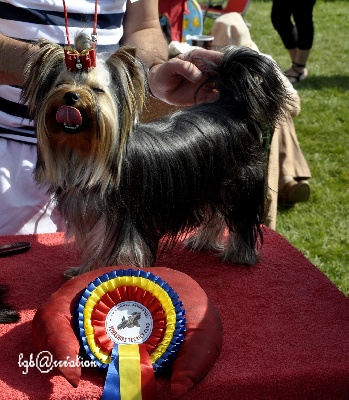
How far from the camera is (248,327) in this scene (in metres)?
1.83

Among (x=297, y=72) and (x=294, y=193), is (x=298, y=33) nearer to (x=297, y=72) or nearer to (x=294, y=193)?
(x=297, y=72)

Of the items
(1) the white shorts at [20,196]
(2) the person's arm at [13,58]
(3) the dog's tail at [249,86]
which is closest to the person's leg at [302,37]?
(1) the white shorts at [20,196]

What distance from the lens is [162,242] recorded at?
2256 mm

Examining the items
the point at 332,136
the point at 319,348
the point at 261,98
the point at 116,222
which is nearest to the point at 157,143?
the point at 116,222

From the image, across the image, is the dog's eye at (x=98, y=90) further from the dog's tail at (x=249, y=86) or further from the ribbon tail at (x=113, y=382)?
the ribbon tail at (x=113, y=382)

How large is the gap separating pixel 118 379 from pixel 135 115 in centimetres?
74

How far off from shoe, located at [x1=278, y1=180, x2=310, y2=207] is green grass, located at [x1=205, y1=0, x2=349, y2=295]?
0.06 metres

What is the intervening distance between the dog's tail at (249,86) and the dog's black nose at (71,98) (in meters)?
0.56

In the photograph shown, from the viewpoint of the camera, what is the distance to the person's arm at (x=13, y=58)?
2.16 metres

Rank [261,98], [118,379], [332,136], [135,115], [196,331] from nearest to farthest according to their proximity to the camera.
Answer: [118,379] → [196,331] → [135,115] → [261,98] → [332,136]

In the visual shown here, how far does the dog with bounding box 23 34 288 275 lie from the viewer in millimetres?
1843

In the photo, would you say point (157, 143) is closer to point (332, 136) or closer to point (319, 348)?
point (319, 348)

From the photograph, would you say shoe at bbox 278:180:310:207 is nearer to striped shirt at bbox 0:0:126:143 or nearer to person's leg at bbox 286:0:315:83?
striped shirt at bbox 0:0:126:143

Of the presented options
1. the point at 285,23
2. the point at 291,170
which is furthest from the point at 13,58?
the point at 285,23
